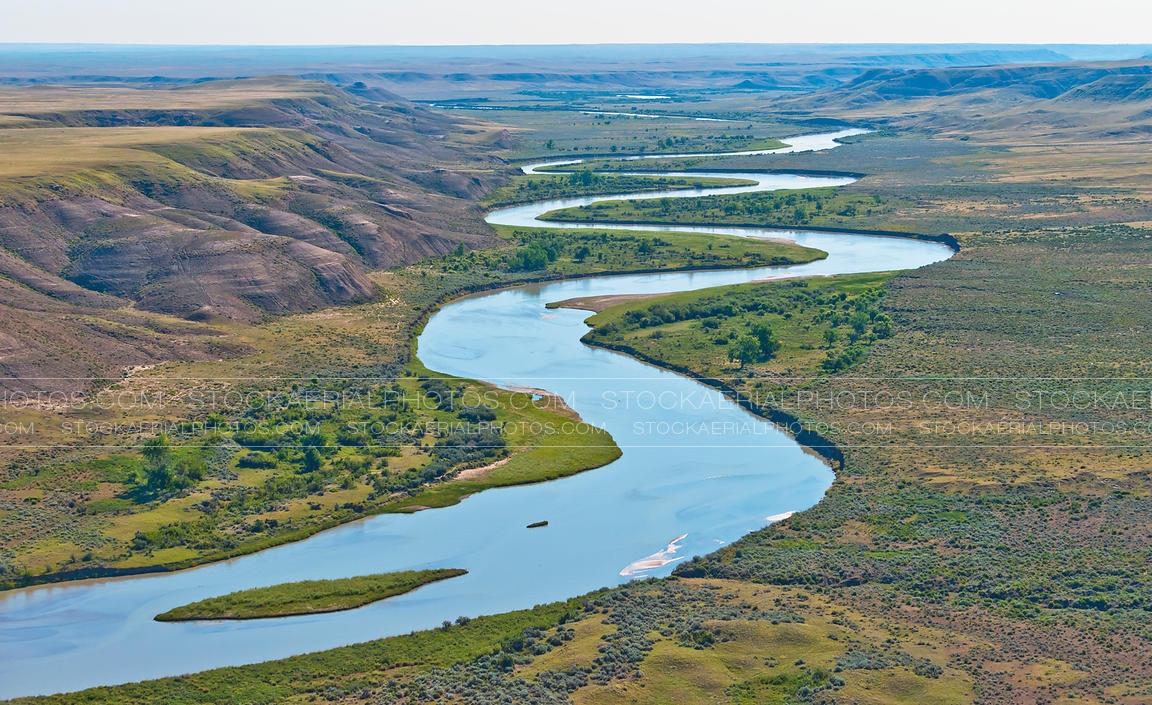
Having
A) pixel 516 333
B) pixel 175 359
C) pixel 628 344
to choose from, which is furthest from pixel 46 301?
pixel 628 344

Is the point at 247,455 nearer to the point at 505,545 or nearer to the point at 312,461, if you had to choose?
the point at 312,461

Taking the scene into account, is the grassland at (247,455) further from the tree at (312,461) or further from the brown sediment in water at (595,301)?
the brown sediment in water at (595,301)

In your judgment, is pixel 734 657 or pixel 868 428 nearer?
pixel 734 657

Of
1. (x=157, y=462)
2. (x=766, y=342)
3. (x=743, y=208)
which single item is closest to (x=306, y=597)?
(x=157, y=462)

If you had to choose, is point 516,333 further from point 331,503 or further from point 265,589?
point 265,589

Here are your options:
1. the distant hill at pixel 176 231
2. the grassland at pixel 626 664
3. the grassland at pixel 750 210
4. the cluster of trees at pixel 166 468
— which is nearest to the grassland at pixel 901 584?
the grassland at pixel 626 664
